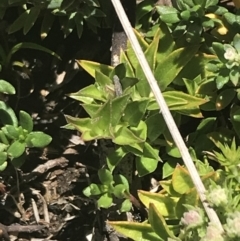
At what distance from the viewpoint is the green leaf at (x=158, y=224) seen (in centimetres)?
218

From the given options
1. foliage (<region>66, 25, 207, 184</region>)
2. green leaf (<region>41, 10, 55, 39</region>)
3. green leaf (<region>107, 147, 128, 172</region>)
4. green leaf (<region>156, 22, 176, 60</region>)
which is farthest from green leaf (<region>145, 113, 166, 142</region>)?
green leaf (<region>41, 10, 55, 39</region>)

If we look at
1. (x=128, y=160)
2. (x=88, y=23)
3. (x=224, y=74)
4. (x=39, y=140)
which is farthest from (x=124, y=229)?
(x=88, y=23)

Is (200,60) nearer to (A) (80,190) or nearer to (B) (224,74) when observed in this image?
(B) (224,74)

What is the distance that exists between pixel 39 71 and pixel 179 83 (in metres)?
0.69

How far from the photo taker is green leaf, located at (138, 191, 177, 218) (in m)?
2.33

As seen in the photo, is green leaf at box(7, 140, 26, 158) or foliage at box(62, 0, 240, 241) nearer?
foliage at box(62, 0, 240, 241)

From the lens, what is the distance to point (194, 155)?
238 cm

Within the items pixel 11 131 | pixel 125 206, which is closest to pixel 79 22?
pixel 11 131

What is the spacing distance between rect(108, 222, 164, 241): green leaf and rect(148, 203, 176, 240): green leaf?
2.1 inches

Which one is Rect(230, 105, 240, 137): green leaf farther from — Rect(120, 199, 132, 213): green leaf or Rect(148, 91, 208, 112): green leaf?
Rect(120, 199, 132, 213): green leaf

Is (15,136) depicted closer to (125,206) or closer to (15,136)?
(15,136)

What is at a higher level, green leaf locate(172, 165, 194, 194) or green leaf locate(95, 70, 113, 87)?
green leaf locate(95, 70, 113, 87)

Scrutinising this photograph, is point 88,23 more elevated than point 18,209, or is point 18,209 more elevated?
point 88,23

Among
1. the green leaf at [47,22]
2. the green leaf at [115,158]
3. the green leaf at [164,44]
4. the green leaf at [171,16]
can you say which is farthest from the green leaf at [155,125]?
the green leaf at [47,22]
